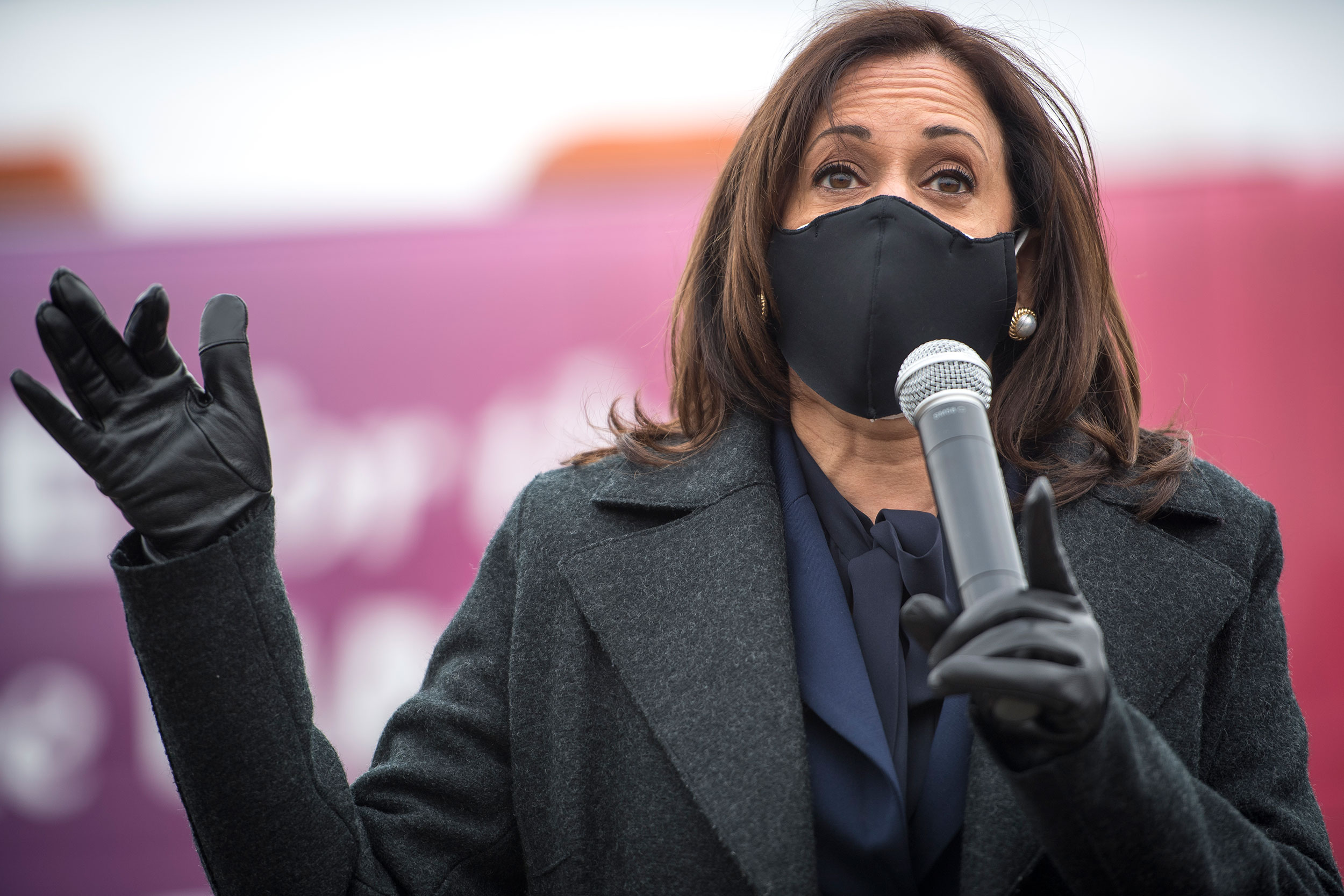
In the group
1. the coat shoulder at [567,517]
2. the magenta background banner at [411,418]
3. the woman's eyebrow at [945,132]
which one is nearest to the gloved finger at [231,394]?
the coat shoulder at [567,517]

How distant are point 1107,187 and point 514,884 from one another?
13.2 feet

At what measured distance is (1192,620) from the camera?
1612mm

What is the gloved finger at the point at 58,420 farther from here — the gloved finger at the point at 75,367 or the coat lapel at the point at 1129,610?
the coat lapel at the point at 1129,610

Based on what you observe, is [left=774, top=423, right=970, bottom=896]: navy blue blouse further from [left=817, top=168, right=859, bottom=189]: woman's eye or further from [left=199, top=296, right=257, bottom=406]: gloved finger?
[left=199, top=296, right=257, bottom=406]: gloved finger

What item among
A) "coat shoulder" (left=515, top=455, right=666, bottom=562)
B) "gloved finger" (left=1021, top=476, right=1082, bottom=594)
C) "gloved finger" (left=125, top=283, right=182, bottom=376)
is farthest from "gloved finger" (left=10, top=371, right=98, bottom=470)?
"gloved finger" (left=1021, top=476, right=1082, bottom=594)

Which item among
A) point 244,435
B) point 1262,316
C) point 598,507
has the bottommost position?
point 1262,316

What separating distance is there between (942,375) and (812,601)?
0.63 metres

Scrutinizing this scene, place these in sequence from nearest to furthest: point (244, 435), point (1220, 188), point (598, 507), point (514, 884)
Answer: point (244, 435) < point (514, 884) < point (598, 507) < point (1220, 188)

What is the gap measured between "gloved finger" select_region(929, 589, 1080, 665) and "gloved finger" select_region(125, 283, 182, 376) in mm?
986

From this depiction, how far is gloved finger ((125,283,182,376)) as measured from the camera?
4.15 ft

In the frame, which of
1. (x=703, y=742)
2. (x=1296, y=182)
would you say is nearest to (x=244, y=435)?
(x=703, y=742)

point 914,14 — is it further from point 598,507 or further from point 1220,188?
point 1220,188

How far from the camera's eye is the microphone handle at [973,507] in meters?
0.98

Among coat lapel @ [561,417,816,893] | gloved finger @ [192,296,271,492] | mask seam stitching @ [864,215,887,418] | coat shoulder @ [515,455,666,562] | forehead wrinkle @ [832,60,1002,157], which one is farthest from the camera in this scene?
forehead wrinkle @ [832,60,1002,157]
